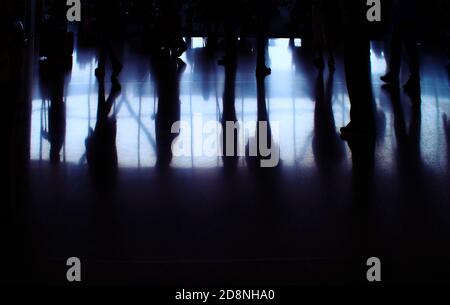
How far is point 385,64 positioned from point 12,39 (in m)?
4.10

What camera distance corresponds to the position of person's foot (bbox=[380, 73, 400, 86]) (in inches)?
248

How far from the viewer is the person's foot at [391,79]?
20.7ft

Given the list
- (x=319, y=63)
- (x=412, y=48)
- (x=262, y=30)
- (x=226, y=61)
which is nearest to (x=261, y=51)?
(x=262, y=30)

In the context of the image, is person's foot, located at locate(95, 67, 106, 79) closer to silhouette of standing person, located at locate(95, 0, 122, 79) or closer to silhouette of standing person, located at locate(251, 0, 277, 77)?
silhouette of standing person, located at locate(95, 0, 122, 79)

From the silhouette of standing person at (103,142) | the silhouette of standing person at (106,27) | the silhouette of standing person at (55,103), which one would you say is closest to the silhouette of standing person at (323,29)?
the silhouette of standing person at (106,27)

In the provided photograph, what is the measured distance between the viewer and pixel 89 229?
2.96 m

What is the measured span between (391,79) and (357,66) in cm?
171

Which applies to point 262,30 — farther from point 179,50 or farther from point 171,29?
point 171,29

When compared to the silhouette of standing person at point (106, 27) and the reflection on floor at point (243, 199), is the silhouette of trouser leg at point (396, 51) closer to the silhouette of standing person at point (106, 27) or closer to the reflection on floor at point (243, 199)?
the reflection on floor at point (243, 199)

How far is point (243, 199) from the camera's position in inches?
132

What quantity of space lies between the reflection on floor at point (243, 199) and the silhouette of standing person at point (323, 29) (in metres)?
1.55

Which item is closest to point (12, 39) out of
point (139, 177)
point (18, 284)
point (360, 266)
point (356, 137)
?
point (139, 177)

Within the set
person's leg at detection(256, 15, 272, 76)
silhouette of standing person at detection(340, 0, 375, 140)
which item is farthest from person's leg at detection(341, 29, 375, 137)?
person's leg at detection(256, 15, 272, 76)
